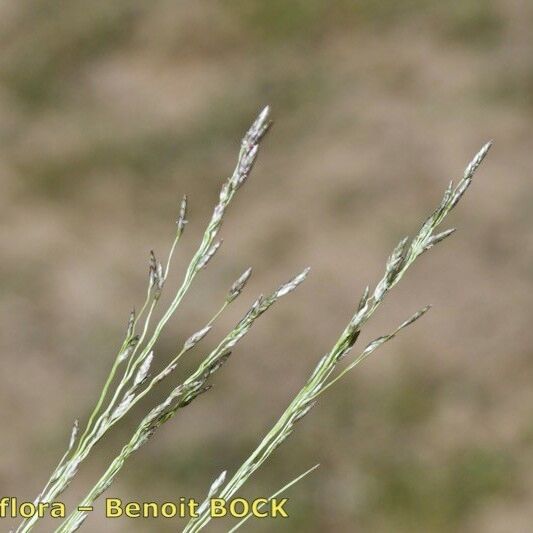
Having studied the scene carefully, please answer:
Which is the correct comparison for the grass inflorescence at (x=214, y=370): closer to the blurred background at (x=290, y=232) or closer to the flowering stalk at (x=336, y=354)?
the flowering stalk at (x=336, y=354)

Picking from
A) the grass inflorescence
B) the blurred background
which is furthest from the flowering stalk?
the blurred background

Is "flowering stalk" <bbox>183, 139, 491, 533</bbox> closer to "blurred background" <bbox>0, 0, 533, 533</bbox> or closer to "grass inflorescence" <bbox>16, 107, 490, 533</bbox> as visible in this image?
"grass inflorescence" <bbox>16, 107, 490, 533</bbox>

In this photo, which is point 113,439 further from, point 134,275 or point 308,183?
point 308,183

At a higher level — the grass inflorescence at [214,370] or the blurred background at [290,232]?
the blurred background at [290,232]

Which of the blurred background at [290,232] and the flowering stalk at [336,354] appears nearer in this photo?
the flowering stalk at [336,354]

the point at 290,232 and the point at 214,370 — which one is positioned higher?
the point at 290,232

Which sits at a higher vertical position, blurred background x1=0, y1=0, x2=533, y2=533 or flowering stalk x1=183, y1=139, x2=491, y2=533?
blurred background x1=0, y1=0, x2=533, y2=533

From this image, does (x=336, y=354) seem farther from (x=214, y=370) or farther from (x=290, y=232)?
(x=290, y=232)

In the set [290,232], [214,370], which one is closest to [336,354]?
[214,370]

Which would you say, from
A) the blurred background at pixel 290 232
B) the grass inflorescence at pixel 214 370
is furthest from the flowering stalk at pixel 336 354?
the blurred background at pixel 290 232
